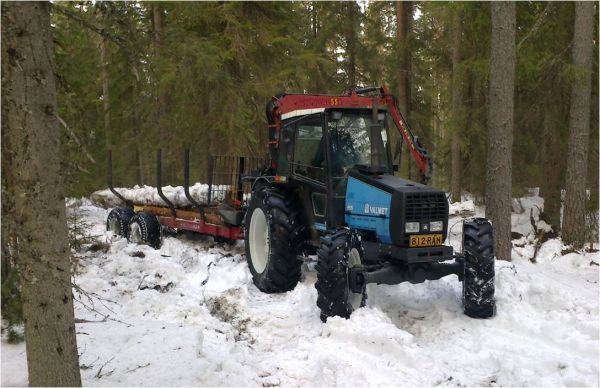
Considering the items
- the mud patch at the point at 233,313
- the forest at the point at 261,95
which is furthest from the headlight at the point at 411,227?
the mud patch at the point at 233,313

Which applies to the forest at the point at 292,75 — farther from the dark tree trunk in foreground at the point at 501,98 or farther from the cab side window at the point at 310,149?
the cab side window at the point at 310,149

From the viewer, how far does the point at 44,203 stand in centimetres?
320

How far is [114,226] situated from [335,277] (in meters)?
8.16

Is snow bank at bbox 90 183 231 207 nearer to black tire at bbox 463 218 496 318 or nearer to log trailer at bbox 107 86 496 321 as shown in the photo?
log trailer at bbox 107 86 496 321

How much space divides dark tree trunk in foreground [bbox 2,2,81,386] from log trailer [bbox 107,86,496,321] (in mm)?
3329

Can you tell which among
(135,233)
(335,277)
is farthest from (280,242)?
(135,233)

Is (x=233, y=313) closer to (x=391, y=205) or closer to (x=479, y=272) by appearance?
(x=391, y=205)

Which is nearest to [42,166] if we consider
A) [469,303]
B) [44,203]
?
[44,203]

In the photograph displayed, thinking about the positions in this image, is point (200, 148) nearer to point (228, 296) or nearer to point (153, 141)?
point (153, 141)

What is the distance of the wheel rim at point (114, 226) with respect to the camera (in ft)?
40.4

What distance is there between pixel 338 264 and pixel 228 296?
2123mm

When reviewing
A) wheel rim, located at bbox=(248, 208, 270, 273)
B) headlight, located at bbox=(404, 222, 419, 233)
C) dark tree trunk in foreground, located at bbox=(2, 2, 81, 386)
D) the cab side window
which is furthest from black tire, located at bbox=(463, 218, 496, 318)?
dark tree trunk in foreground, located at bbox=(2, 2, 81, 386)

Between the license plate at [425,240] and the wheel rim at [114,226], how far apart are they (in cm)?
815

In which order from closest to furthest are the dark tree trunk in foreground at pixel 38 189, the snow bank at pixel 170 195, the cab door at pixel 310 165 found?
the dark tree trunk in foreground at pixel 38 189
the cab door at pixel 310 165
the snow bank at pixel 170 195
